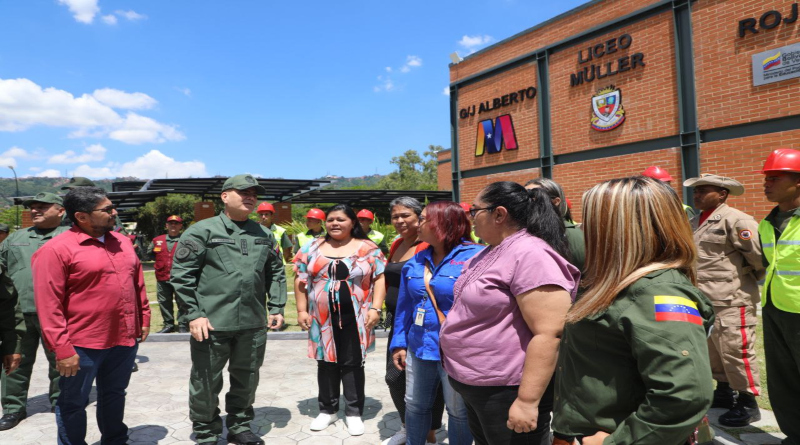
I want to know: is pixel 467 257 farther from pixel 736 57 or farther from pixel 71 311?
pixel 736 57

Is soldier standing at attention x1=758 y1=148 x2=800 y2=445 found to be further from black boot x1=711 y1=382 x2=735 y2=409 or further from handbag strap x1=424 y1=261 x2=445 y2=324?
handbag strap x1=424 y1=261 x2=445 y2=324

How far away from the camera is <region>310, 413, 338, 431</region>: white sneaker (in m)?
4.15

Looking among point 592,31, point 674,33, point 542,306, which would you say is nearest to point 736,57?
point 674,33

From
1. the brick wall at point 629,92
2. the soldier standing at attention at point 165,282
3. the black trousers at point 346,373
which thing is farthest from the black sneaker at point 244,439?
the brick wall at point 629,92

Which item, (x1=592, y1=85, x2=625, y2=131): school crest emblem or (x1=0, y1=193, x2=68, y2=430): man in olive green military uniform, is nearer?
(x1=0, y1=193, x2=68, y2=430): man in olive green military uniform

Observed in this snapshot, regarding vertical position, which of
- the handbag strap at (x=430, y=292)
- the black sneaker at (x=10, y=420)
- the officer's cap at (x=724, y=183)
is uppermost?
the officer's cap at (x=724, y=183)

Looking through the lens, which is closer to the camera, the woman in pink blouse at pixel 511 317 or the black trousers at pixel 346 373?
the woman in pink blouse at pixel 511 317

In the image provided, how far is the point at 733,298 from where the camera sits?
410cm

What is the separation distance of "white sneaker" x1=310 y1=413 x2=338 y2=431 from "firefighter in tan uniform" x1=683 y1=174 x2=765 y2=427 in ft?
10.8

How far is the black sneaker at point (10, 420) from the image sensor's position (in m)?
4.23

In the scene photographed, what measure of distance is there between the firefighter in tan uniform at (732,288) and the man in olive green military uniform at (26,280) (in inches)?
234

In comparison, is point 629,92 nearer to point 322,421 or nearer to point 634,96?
point 634,96

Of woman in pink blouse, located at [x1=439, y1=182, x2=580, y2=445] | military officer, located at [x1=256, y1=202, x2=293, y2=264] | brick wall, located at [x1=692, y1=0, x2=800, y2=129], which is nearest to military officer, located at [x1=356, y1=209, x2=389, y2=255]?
military officer, located at [x1=256, y1=202, x2=293, y2=264]

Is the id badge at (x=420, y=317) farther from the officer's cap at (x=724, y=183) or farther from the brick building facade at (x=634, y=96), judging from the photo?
the brick building facade at (x=634, y=96)
